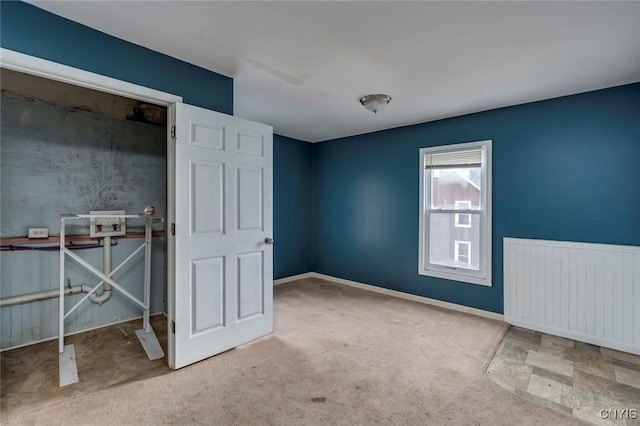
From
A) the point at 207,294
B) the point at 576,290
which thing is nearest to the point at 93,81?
the point at 207,294

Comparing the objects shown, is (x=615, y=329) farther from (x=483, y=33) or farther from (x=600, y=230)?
(x=483, y=33)

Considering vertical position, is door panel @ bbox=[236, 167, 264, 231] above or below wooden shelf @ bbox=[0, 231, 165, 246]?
above

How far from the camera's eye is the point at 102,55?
1.98 metres

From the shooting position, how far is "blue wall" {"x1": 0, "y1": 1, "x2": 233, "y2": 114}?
169cm

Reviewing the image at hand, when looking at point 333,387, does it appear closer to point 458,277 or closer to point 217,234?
point 217,234

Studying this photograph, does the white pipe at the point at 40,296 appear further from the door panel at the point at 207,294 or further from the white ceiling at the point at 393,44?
the white ceiling at the point at 393,44

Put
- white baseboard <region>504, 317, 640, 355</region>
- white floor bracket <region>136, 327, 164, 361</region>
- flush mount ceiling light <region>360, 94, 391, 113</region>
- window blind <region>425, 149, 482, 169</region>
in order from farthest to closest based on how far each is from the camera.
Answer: window blind <region>425, 149, 482, 169</region>, flush mount ceiling light <region>360, 94, 391, 113</region>, white baseboard <region>504, 317, 640, 355</region>, white floor bracket <region>136, 327, 164, 361</region>

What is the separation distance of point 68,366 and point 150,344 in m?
0.58

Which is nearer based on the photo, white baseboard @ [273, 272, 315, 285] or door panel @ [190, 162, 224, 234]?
door panel @ [190, 162, 224, 234]

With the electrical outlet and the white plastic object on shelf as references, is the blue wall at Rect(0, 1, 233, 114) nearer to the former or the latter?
the white plastic object on shelf

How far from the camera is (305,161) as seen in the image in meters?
5.33

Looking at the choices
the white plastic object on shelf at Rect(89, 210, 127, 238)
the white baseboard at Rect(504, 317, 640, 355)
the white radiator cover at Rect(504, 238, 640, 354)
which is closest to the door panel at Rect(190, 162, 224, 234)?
the white plastic object on shelf at Rect(89, 210, 127, 238)

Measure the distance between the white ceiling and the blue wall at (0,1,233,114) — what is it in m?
0.07

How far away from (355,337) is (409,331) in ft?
1.95
